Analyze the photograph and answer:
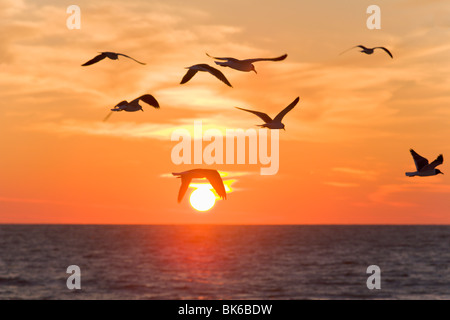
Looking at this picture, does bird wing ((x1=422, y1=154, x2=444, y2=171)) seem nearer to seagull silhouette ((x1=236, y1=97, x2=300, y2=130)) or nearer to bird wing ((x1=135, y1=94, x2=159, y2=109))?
seagull silhouette ((x1=236, y1=97, x2=300, y2=130))

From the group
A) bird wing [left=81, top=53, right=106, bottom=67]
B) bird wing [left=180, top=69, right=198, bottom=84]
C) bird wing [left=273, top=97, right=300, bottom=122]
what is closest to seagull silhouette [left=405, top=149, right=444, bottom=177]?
bird wing [left=273, top=97, right=300, bottom=122]

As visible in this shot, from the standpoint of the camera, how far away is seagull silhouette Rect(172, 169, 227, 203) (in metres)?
9.73

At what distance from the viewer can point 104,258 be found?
97.6m

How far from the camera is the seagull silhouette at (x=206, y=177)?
9.73m

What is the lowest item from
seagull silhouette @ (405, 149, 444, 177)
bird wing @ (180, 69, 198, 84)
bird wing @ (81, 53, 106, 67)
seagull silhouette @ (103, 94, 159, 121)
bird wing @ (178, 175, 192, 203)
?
bird wing @ (178, 175, 192, 203)

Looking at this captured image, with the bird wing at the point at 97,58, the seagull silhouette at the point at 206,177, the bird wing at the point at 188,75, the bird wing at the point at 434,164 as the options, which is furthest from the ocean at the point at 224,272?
the seagull silhouette at the point at 206,177

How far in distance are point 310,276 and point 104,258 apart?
38.6 meters

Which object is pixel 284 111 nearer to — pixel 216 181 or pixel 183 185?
pixel 216 181

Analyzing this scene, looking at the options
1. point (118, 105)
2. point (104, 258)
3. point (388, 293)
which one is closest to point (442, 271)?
point (388, 293)

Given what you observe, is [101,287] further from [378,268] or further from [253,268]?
[378,268]

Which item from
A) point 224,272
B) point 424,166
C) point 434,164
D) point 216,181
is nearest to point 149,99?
→ point 216,181

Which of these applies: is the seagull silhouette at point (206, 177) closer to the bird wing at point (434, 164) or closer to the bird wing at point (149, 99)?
the bird wing at point (149, 99)

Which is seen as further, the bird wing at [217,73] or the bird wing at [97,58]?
the bird wing at [97,58]

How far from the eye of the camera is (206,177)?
1030 centimetres
